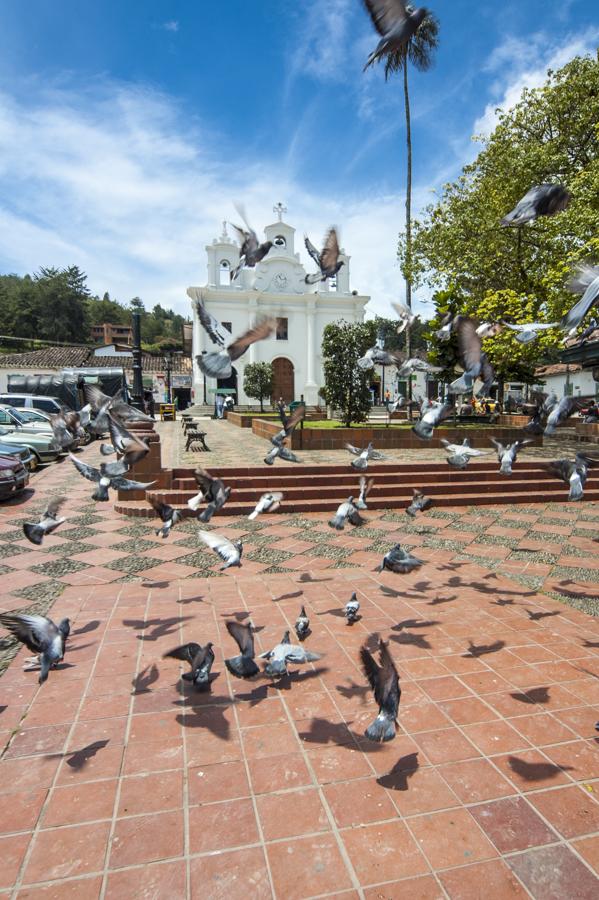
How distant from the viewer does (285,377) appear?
38156mm

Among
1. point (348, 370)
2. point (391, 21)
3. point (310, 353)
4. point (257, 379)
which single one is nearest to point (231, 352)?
point (391, 21)

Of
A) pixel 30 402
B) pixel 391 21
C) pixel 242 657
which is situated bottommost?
pixel 242 657

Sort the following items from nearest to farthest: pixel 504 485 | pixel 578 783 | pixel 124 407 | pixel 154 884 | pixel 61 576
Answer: pixel 154 884 → pixel 578 783 → pixel 124 407 → pixel 61 576 → pixel 504 485

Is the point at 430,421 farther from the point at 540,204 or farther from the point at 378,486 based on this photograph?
the point at 378,486

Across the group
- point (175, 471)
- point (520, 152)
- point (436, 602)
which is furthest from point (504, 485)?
point (520, 152)

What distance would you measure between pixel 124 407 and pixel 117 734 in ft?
9.03

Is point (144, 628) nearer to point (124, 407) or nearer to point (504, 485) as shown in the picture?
point (124, 407)

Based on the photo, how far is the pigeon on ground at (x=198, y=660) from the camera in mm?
3008

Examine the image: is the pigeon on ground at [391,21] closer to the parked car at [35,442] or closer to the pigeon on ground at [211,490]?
the pigeon on ground at [211,490]

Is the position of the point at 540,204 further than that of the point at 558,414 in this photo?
No

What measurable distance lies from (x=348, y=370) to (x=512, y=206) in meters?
7.07

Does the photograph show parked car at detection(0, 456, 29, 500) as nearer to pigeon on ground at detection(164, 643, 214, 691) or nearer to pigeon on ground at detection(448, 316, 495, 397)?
pigeon on ground at detection(164, 643, 214, 691)

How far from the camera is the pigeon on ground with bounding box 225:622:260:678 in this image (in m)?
3.07

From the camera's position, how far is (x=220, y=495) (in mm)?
4113
